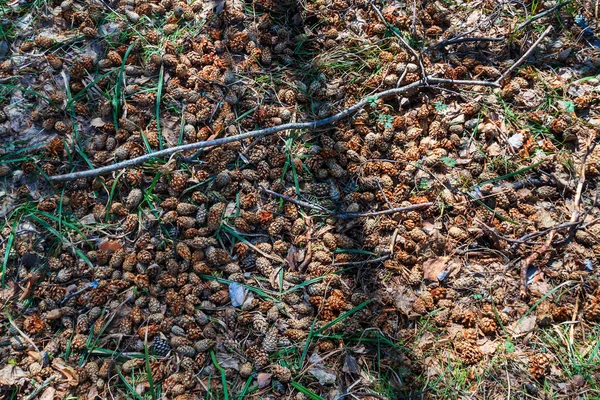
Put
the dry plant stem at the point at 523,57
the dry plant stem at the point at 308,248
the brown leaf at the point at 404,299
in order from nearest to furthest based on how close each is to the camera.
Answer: the brown leaf at the point at 404,299 → the dry plant stem at the point at 308,248 → the dry plant stem at the point at 523,57

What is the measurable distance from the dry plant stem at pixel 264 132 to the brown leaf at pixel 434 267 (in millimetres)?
1063

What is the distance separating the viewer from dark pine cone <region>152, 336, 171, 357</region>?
2504mm

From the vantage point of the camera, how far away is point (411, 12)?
3.33 m

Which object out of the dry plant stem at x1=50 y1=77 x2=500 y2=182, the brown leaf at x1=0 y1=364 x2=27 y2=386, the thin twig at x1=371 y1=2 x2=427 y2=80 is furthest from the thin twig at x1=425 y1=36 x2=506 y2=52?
the brown leaf at x1=0 y1=364 x2=27 y2=386

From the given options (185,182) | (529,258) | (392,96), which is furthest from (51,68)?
(529,258)

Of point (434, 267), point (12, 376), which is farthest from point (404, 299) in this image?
point (12, 376)

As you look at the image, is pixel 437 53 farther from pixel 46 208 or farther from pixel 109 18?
pixel 46 208

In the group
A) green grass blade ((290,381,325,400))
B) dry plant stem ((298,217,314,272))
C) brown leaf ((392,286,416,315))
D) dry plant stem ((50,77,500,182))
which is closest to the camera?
green grass blade ((290,381,325,400))

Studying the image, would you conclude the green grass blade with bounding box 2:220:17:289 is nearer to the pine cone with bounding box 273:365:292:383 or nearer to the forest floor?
the forest floor

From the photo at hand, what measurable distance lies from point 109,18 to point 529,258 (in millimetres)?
3174

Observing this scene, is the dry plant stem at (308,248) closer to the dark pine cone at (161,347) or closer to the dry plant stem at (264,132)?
the dry plant stem at (264,132)

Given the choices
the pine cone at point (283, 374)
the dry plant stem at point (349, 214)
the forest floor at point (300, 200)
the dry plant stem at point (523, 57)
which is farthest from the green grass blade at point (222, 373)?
the dry plant stem at point (523, 57)

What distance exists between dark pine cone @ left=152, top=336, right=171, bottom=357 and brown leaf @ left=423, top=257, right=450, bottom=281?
1496 millimetres

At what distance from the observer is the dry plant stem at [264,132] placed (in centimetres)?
283
